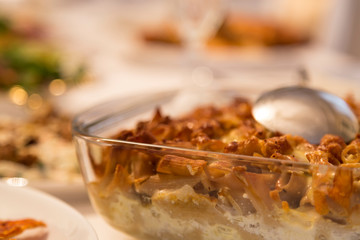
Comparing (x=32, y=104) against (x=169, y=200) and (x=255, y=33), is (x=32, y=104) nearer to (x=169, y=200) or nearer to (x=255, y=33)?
(x=169, y=200)

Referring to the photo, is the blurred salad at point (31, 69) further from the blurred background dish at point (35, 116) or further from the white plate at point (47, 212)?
the white plate at point (47, 212)

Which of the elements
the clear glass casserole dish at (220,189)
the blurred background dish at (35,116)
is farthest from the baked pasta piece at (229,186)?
the blurred background dish at (35,116)

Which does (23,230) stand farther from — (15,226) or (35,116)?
(35,116)

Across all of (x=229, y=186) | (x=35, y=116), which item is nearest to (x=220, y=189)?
(x=229, y=186)

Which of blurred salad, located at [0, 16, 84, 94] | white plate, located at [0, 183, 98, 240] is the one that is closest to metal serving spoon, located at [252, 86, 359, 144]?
white plate, located at [0, 183, 98, 240]

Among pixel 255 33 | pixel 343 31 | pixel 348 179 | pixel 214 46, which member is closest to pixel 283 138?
pixel 348 179
